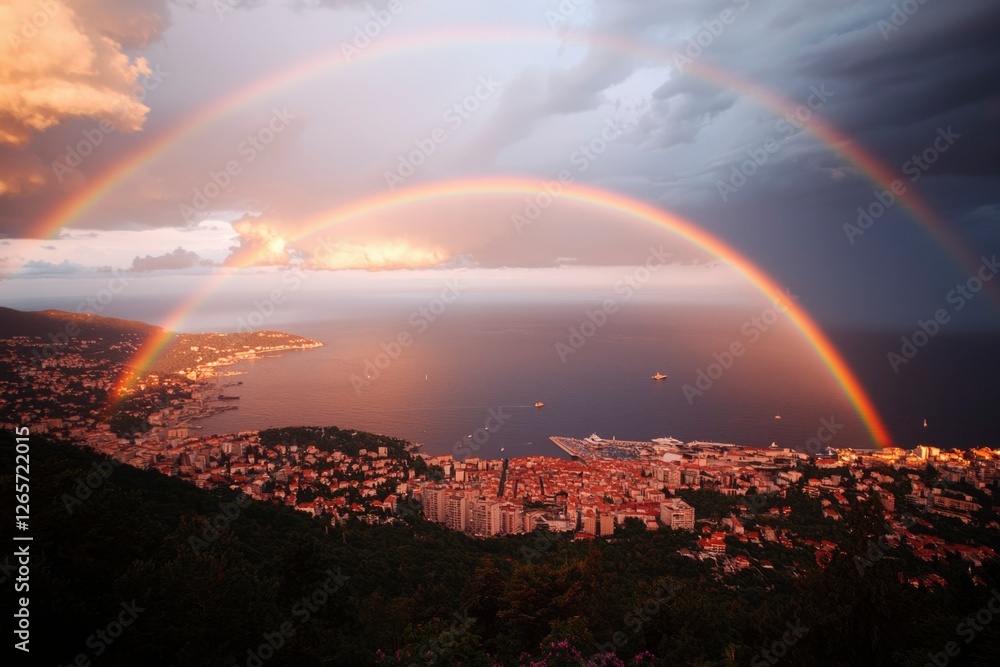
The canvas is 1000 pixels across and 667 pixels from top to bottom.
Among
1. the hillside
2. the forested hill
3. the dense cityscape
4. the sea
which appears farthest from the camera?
the hillside

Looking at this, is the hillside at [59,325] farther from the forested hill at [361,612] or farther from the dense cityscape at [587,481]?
the forested hill at [361,612]

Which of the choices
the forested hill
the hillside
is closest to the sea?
the hillside

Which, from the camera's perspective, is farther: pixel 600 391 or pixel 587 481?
pixel 600 391

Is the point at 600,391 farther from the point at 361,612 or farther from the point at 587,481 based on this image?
the point at 361,612

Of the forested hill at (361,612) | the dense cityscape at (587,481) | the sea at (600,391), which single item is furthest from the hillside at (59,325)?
the forested hill at (361,612)

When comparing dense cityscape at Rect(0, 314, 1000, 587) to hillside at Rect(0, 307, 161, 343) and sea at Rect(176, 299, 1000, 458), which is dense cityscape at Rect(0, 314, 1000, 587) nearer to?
sea at Rect(176, 299, 1000, 458)

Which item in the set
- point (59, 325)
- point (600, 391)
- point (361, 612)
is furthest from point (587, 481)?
point (59, 325)

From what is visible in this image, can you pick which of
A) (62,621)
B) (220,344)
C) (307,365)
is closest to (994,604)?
(62,621)

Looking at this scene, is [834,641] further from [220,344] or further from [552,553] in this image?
[220,344]
